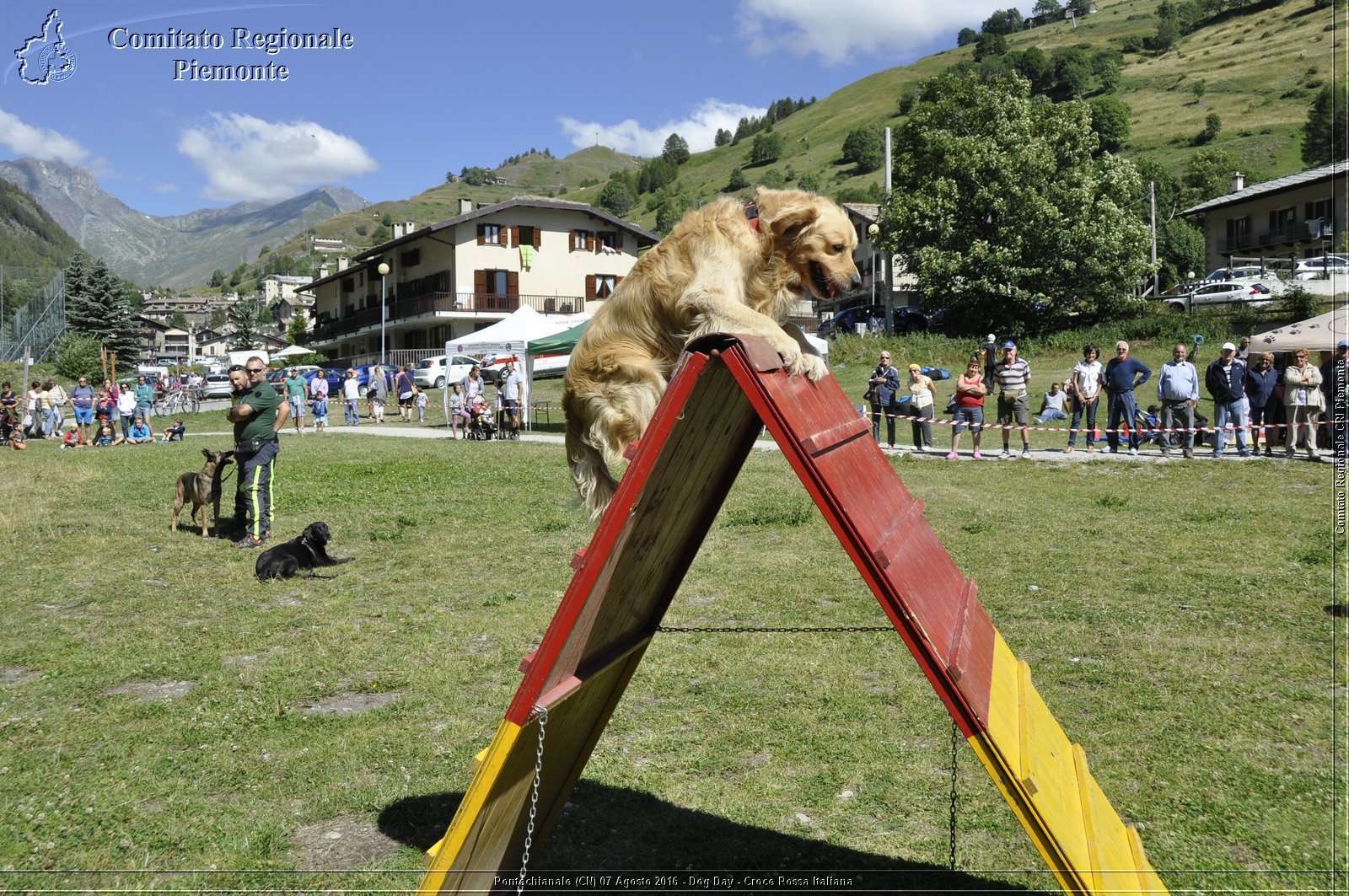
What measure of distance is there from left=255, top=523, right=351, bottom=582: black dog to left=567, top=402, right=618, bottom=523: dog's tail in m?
6.30

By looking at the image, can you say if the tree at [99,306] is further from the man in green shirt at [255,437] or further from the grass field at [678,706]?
the grass field at [678,706]

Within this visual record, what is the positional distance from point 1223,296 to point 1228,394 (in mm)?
27720

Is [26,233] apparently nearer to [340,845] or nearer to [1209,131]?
[1209,131]

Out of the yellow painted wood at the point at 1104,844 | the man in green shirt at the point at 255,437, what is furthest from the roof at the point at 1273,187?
the yellow painted wood at the point at 1104,844

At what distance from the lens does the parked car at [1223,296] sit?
3681 centimetres

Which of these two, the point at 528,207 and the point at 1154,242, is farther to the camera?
the point at 1154,242

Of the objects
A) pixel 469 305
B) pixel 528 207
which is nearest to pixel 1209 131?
pixel 528 207

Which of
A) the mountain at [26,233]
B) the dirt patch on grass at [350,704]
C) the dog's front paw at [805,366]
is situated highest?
the mountain at [26,233]

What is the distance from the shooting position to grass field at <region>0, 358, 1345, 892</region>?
4.20 m

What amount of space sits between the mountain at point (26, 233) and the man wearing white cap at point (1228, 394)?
583ft

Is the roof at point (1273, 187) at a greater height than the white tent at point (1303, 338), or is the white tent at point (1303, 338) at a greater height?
the roof at point (1273, 187)

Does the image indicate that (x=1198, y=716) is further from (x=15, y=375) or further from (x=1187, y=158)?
(x=1187, y=158)

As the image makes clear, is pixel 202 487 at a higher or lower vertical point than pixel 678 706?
higher

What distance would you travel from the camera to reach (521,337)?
24.8 meters
